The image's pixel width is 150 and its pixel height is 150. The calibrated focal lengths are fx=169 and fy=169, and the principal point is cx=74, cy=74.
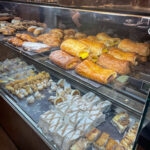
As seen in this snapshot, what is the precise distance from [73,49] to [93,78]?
0.53 metres

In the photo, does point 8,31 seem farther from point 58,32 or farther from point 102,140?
point 102,140

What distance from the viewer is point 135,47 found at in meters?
1.76

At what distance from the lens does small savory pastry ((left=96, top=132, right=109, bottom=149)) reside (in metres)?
1.55

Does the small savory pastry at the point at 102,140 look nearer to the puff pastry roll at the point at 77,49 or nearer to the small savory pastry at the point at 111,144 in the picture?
the small savory pastry at the point at 111,144

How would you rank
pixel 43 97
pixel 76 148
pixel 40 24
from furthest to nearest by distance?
pixel 40 24, pixel 43 97, pixel 76 148

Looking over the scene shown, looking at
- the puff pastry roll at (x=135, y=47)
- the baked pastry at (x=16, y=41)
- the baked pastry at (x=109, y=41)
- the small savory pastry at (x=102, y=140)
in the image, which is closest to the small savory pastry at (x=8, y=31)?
the baked pastry at (x=16, y=41)

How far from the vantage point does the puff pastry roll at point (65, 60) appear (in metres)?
1.91

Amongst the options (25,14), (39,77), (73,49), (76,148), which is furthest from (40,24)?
(76,148)

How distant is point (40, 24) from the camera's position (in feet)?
10.1

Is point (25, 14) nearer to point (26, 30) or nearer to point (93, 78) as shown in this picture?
point (26, 30)

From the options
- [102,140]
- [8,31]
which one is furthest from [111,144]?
[8,31]

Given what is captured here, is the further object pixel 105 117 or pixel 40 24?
pixel 40 24

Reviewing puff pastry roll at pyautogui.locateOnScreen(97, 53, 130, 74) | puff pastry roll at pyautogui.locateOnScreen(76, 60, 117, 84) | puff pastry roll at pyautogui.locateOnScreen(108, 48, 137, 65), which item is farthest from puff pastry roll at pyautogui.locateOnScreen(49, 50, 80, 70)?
puff pastry roll at pyautogui.locateOnScreen(108, 48, 137, 65)

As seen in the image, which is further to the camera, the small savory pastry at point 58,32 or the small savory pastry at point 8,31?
the small savory pastry at point 8,31
